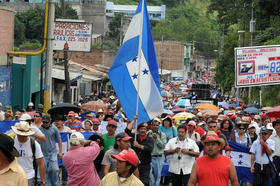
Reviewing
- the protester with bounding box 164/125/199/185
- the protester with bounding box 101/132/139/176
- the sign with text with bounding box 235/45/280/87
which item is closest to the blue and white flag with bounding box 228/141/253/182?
the protester with bounding box 164/125/199/185

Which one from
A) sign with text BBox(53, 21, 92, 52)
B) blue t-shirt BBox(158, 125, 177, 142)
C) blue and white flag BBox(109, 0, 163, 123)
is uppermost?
sign with text BBox(53, 21, 92, 52)

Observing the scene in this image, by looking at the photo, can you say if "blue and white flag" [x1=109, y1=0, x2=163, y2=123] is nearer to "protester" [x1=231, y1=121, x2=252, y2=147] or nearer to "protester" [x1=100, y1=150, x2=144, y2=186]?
"protester" [x1=231, y1=121, x2=252, y2=147]

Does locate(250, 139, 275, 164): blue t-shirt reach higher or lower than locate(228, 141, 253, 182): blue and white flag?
higher

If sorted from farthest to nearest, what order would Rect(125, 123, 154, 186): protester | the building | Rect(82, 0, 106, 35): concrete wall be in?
Rect(82, 0, 106, 35): concrete wall → the building → Rect(125, 123, 154, 186): protester

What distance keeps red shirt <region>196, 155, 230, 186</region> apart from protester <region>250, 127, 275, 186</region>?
430 centimetres

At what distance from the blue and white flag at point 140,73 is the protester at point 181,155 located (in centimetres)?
63

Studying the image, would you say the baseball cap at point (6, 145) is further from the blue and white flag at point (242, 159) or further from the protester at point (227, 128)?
the protester at point (227, 128)

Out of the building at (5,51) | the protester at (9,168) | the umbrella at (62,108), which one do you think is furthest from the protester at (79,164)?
the building at (5,51)

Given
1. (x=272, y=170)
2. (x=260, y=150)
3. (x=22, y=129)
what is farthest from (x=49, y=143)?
(x=272, y=170)

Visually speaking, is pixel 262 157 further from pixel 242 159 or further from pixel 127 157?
pixel 127 157

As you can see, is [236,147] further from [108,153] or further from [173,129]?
[108,153]

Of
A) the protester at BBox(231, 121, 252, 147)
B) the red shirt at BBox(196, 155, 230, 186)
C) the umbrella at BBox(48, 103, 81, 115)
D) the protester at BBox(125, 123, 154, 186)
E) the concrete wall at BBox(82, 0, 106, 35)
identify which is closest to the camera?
the red shirt at BBox(196, 155, 230, 186)

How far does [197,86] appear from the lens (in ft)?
188

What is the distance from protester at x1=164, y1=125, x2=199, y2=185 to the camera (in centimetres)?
1127
